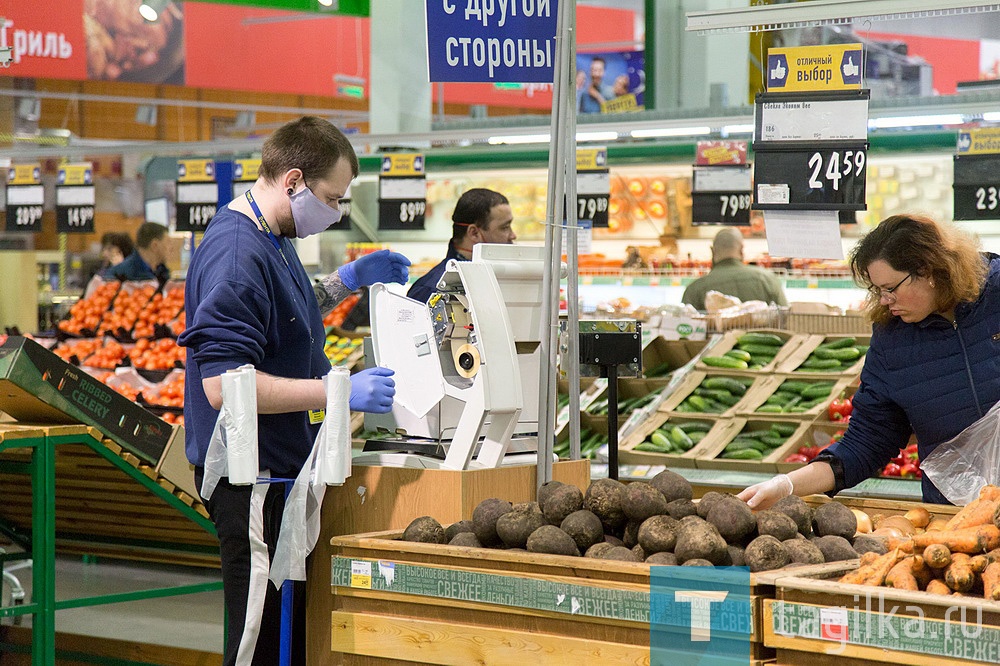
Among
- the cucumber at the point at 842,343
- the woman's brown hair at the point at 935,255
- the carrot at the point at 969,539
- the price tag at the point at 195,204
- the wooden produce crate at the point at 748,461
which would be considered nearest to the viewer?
the carrot at the point at 969,539

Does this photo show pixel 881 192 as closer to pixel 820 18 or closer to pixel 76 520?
pixel 820 18

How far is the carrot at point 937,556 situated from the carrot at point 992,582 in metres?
0.08

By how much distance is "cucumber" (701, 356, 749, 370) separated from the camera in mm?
5793

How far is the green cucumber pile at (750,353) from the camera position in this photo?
19.1 feet

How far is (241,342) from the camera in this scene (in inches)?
109

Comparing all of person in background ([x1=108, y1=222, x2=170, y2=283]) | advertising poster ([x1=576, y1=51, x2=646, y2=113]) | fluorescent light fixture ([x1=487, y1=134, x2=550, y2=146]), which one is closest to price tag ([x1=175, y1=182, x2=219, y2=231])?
person in background ([x1=108, y1=222, x2=170, y2=283])

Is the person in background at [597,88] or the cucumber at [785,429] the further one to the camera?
the person in background at [597,88]

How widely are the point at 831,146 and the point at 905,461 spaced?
153 cm

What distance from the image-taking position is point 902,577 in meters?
2.25

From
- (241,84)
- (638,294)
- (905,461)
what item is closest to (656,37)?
(638,294)

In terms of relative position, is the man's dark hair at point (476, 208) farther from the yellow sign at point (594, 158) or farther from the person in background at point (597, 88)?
the person in background at point (597, 88)

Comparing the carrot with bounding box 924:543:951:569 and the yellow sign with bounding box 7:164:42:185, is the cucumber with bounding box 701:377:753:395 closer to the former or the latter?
the carrot with bounding box 924:543:951:569

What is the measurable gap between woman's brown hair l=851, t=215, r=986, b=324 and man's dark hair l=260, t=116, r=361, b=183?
4.84ft

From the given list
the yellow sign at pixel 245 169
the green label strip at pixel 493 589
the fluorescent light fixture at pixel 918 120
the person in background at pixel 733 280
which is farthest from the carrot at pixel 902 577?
the yellow sign at pixel 245 169
